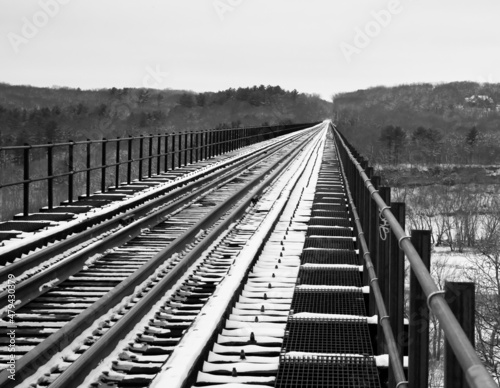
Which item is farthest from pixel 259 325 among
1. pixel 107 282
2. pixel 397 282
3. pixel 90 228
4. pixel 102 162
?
pixel 102 162

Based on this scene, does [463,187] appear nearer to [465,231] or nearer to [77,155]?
[465,231]

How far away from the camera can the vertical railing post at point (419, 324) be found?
3498 millimetres

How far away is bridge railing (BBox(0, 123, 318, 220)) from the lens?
14.9 metres

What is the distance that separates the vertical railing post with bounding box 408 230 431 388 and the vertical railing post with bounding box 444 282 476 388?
3.39ft

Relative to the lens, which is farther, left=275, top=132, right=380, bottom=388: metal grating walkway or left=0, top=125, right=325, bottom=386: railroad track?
left=0, top=125, right=325, bottom=386: railroad track

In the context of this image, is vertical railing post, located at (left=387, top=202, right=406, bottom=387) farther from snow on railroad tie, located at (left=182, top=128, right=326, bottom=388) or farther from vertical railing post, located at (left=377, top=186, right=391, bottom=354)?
snow on railroad tie, located at (left=182, top=128, right=326, bottom=388)

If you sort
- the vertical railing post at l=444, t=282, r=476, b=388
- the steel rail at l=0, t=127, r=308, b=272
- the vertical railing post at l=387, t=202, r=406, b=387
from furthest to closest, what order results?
the steel rail at l=0, t=127, r=308, b=272 → the vertical railing post at l=387, t=202, r=406, b=387 → the vertical railing post at l=444, t=282, r=476, b=388

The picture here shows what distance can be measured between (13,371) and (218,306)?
2590 millimetres

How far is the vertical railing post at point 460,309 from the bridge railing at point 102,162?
383 inches

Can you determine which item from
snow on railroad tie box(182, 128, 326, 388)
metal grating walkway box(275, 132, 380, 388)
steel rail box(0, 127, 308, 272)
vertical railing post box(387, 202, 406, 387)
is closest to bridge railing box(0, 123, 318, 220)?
A: steel rail box(0, 127, 308, 272)

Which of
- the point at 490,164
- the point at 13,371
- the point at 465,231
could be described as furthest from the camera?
the point at 490,164

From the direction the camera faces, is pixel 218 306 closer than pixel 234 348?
No

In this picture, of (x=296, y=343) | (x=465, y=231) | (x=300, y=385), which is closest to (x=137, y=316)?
(x=296, y=343)

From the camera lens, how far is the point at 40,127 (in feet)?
461
